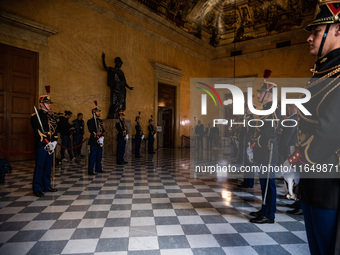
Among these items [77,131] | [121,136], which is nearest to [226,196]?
[121,136]

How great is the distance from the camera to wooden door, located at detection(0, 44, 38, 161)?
325 inches

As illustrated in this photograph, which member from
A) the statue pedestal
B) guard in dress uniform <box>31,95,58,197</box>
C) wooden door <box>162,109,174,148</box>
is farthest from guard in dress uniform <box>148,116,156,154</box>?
guard in dress uniform <box>31,95,58,197</box>

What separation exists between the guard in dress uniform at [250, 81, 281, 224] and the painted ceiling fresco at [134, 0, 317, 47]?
41.9 feet

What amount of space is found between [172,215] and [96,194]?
6.52 feet

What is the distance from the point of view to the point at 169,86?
16.2 metres

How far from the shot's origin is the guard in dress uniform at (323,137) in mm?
1319

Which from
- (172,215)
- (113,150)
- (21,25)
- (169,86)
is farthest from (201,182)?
(169,86)

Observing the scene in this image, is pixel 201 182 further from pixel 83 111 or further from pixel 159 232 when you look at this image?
pixel 83 111

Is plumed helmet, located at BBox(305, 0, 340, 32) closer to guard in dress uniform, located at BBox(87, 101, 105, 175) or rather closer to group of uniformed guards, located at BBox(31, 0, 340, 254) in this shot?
group of uniformed guards, located at BBox(31, 0, 340, 254)

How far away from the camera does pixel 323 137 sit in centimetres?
134

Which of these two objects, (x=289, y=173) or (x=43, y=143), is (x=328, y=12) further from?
(x=43, y=143)

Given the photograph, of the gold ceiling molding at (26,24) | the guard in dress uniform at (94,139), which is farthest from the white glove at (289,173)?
the gold ceiling molding at (26,24)

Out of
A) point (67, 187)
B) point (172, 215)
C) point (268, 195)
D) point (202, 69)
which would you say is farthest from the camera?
point (202, 69)

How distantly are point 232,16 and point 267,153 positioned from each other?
1824 centimetres
